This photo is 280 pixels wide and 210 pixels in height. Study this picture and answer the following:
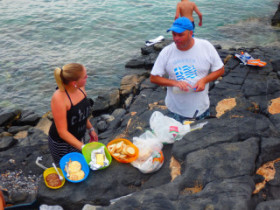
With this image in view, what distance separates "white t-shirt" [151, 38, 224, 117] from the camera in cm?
378

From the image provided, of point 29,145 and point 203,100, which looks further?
point 29,145

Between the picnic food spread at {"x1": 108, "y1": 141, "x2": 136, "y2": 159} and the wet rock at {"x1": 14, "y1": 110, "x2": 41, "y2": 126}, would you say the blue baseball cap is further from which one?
the wet rock at {"x1": 14, "y1": 110, "x2": 41, "y2": 126}

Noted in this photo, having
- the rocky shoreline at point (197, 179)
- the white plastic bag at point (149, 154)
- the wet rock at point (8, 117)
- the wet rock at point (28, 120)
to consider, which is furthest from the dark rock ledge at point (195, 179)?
the wet rock at point (8, 117)

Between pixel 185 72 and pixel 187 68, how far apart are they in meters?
0.06

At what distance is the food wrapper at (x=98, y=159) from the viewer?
10.5 ft

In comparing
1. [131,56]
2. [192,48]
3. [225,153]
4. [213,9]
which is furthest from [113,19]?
[225,153]

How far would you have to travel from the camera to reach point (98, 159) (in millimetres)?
3238

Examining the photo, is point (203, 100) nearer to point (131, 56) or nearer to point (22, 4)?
point (131, 56)

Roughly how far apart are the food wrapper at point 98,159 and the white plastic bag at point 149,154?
34 centimetres

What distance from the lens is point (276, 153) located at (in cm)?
306

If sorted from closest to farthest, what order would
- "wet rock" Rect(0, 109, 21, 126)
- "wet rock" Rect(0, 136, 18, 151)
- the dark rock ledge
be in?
the dark rock ledge → "wet rock" Rect(0, 136, 18, 151) → "wet rock" Rect(0, 109, 21, 126)

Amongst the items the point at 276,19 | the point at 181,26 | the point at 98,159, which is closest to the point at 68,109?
the point at 98,159

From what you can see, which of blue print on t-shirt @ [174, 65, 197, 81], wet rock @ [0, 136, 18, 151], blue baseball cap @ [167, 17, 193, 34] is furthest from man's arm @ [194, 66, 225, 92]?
wet rock @ [0, 136, 18, 151]

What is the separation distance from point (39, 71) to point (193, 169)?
10.3 metres
